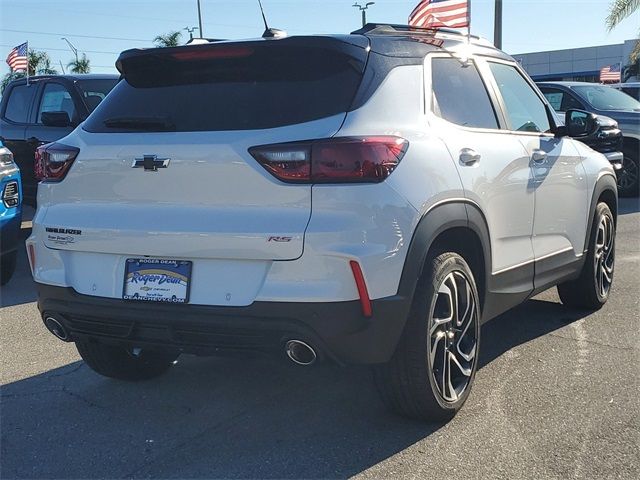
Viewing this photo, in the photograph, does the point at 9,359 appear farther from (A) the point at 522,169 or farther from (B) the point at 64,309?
(A) the point at 522,169

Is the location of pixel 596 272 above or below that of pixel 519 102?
below

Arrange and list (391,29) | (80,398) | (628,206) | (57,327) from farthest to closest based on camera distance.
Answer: (628,206)
(80,398)
(391,29)
(57,327)

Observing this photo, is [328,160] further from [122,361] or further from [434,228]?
[122,361]

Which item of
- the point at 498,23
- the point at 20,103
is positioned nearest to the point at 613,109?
the point at 498,23

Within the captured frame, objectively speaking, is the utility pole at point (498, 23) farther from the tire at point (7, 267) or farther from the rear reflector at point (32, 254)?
the rear reflector at point (32, 254)

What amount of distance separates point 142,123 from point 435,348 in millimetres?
1704

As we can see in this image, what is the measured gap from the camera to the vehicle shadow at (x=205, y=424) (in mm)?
3271

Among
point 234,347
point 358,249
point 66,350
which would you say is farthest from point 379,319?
point 66,350

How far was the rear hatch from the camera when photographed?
10.1ft

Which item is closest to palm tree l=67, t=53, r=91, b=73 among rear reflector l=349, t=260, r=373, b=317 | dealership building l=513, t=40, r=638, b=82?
dealership building l=513, t=40, r=638, b=82

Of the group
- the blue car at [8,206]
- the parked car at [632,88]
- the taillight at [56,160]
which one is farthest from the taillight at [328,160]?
the parked car at [632,88]

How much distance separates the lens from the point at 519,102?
4.68 m

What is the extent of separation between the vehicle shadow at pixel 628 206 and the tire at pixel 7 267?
799cm

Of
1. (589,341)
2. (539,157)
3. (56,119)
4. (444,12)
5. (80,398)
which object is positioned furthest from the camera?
(444,12)
